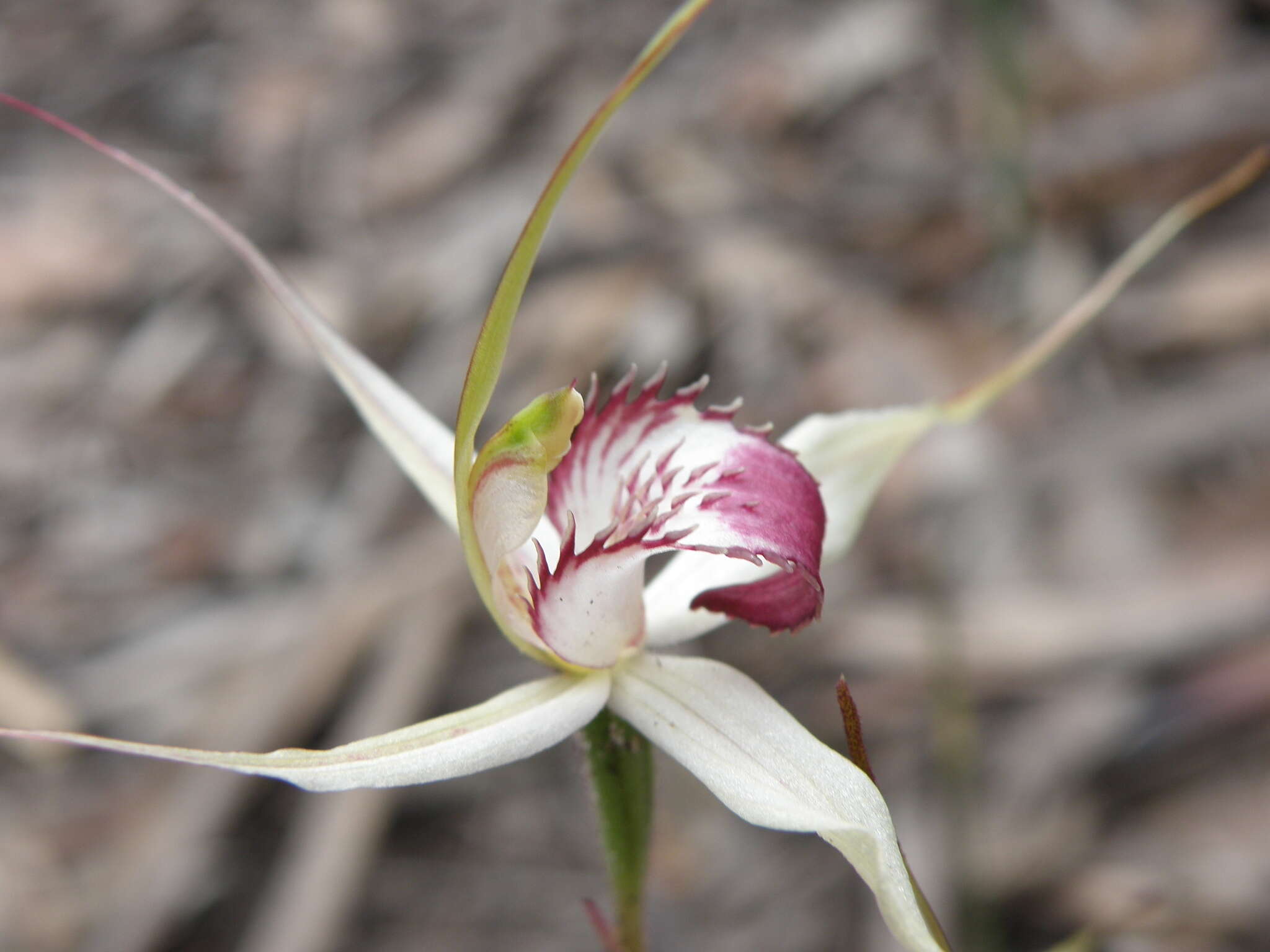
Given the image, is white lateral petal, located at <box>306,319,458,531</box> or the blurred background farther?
the blurred background

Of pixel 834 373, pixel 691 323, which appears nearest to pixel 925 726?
pixel 834 373

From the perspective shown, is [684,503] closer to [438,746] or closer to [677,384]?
[438,746]

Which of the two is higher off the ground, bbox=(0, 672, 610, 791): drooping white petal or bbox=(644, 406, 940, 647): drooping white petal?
bbox=(644, 406, 940, 647): drooping white petal

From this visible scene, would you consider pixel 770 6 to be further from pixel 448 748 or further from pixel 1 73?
pixel 448 748

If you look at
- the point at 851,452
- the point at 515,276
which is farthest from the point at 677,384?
the point at 515,276

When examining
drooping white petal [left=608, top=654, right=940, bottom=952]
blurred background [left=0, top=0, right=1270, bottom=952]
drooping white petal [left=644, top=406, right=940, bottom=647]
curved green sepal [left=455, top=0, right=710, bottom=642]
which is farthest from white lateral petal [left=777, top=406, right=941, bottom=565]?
blurred background [left=0, top=0, right=1270, bottom=952]

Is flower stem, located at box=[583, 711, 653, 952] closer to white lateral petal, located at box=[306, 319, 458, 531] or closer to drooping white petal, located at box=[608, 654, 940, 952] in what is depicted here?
drooping white petal, located at box=[608, 654, 940, 952]
